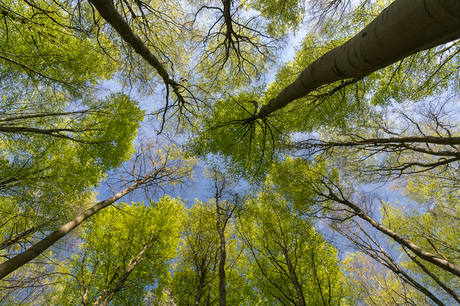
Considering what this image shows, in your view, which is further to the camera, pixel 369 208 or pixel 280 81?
pixel 280 81

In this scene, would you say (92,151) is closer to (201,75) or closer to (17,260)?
(17,260)

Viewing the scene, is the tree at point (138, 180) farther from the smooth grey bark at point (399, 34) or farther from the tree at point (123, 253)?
the smooth grey bark at point (399, 34)

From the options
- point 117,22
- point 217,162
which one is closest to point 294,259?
point 217,162

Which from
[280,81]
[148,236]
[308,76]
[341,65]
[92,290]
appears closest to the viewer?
[341,65]

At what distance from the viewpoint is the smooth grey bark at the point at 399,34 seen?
2.81 feet

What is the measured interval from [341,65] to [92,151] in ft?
28.3

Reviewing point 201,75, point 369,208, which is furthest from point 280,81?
point 369,208

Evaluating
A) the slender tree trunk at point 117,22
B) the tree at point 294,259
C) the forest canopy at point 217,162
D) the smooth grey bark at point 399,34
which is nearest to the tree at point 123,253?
the forest canopy at point 217,162

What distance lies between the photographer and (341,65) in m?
1.52

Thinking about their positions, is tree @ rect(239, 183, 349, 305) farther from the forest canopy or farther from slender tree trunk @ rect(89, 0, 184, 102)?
slender tree trunk @ rect(89, 0, 184, 102)

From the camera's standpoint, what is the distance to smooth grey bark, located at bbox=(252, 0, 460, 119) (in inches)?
33.7

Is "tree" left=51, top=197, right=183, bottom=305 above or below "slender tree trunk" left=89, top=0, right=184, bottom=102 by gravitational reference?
below

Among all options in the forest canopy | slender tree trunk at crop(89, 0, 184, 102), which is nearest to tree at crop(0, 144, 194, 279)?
the forest canopy

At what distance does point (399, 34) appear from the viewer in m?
1.01
